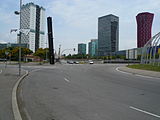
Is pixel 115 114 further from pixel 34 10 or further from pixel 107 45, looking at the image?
pixel 107 45

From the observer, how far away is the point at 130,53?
193ft

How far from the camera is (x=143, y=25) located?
432ft

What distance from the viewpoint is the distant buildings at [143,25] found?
415 ft

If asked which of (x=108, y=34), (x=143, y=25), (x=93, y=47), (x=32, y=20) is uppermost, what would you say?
(x=143, y=25)

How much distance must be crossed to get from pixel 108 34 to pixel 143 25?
31.1 metres

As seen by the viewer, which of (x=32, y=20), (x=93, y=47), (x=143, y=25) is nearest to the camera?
(x=32, y=20)

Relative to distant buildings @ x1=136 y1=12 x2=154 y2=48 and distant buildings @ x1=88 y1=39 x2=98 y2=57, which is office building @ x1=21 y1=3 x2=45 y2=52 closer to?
distant buildings @ x1=136 y1=12 x2=154 y2=48

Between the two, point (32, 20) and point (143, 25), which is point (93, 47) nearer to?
point (143, 25)


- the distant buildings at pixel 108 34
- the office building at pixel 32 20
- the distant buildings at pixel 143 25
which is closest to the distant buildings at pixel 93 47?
the distant buildings at pixel 108 34

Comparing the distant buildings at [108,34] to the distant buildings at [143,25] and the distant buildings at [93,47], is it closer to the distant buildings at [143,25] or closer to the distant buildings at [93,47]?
the distant buildings at [93,47]

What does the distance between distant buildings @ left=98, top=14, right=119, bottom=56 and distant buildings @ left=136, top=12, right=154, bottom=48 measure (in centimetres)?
2089

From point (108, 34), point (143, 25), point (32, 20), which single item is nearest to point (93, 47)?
point (108, 34)

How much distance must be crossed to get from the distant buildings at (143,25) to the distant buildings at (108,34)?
20.9m

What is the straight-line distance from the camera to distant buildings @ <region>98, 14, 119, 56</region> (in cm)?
15538
